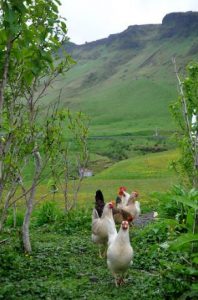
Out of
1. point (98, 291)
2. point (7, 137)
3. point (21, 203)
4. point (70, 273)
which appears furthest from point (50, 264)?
point (21, 203)

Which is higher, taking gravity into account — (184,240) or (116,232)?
(184,240)

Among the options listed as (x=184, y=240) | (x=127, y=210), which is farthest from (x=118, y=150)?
(x=184, y=240)

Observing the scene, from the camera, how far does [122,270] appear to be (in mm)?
10211

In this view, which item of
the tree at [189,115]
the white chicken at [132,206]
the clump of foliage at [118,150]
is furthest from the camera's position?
the clump of foliage at [118,150]

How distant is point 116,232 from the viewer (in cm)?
1200

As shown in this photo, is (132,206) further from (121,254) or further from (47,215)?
(121,254)

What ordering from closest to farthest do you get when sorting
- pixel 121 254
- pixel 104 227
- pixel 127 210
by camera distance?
1. pixel 121 254
2. pixel 104 227
3. pixel 127 210

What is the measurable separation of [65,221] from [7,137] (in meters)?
11.0

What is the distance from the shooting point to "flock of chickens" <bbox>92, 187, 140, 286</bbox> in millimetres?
10109

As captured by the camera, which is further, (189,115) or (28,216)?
(189,115)

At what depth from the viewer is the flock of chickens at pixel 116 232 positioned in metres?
10.1

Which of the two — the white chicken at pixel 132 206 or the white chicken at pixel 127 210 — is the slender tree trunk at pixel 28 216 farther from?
the white chicken at pixel 132 206

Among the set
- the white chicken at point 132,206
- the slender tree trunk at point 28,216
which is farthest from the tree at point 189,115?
the slender tree trunk at point 28,216

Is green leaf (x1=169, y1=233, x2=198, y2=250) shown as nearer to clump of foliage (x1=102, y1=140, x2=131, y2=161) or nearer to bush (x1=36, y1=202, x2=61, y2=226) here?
bush (x1=36, y1=202, x2=61, y2=226)
